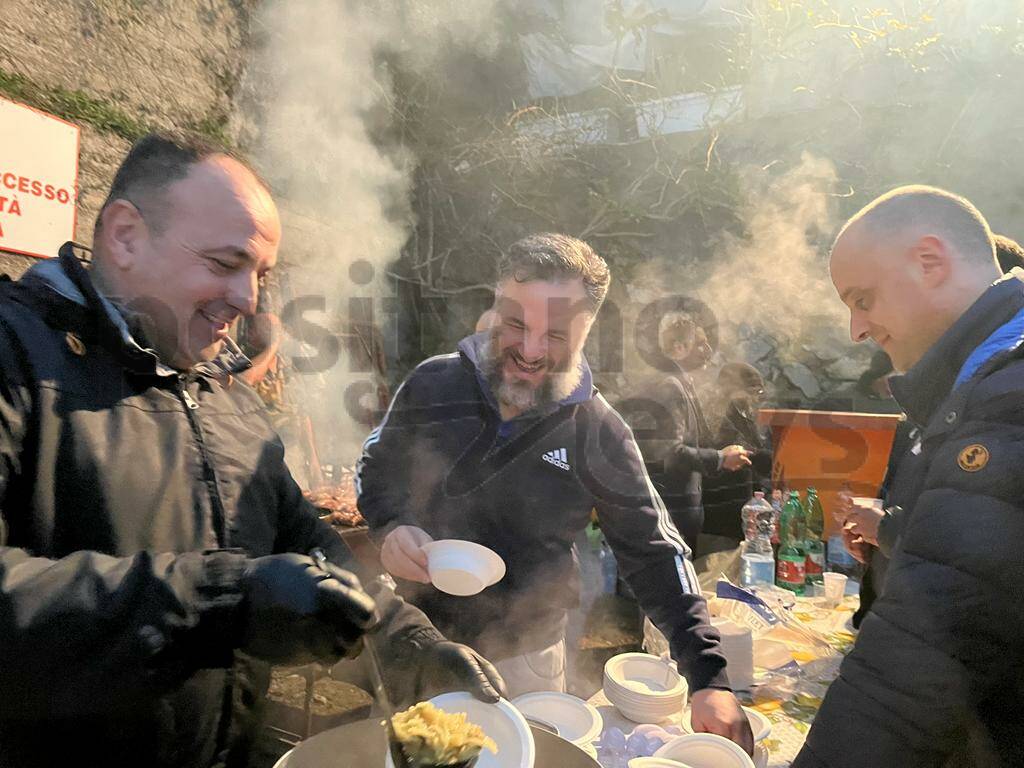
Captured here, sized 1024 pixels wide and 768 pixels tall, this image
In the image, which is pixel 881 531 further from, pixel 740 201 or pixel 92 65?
pixel 740 201

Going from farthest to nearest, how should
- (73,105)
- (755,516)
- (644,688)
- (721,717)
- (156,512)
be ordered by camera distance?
(73,105)
(755,516)
(644,688)
(721,717)
(156,512)

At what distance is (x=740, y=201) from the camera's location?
895 cm

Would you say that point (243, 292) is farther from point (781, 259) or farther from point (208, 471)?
point (781, 259)

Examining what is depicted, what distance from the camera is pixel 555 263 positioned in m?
2.44

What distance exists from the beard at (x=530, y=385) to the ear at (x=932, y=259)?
1259 mm

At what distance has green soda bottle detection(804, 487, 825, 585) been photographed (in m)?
3.71

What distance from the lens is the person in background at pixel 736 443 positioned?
5.11m

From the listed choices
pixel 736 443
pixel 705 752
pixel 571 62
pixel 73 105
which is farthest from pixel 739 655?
pixel 571 62

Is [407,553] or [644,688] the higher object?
[407,553]

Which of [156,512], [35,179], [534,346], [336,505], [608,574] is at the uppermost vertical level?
[35,179]

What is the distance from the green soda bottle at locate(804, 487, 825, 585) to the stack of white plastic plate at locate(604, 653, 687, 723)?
6.67 feet

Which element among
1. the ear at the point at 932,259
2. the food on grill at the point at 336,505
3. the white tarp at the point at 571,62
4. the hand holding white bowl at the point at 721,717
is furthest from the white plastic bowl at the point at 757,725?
the white tarp at the point at 571,62

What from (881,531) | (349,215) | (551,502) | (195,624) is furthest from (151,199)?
(349,215)

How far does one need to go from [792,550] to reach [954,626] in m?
2.72
